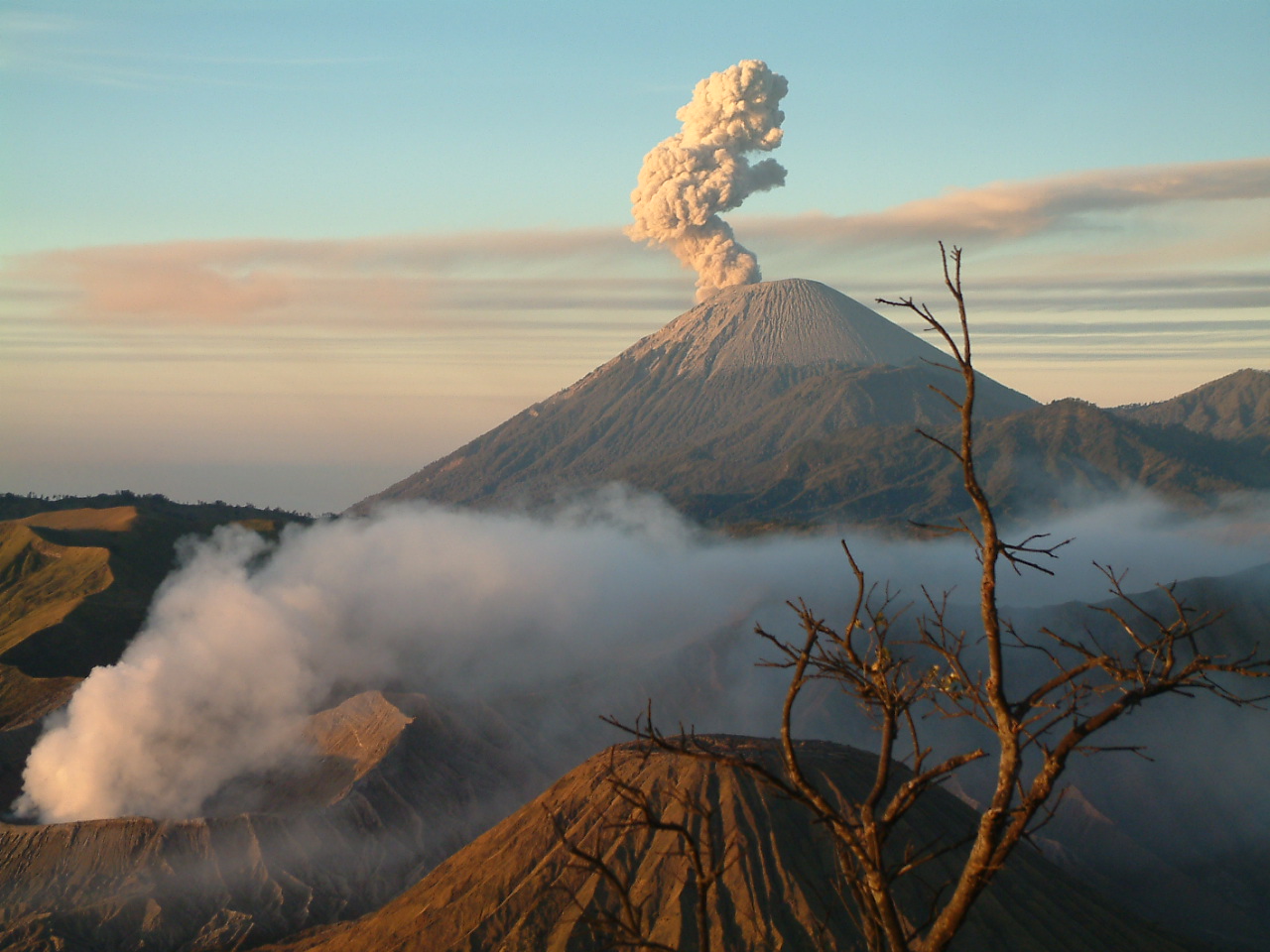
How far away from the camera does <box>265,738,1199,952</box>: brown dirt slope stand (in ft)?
112

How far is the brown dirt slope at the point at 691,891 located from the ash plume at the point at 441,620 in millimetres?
20539

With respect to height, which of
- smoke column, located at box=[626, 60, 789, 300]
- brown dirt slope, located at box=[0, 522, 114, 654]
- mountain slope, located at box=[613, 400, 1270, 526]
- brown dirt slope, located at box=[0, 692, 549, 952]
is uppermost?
smoke column, located at box=[626, 60, 789, 300]

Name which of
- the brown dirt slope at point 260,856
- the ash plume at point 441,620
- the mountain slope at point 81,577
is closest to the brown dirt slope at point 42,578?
the mountain slope at point 81,577

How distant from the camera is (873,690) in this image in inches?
200

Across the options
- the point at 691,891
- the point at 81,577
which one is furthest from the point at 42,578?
the point at 691,891

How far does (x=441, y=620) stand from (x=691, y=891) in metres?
64.3

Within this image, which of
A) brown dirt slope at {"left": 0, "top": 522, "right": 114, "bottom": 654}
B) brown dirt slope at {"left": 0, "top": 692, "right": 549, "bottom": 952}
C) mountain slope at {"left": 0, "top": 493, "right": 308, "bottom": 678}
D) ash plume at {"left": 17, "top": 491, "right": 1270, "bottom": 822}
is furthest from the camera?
brown dirt slope at {"left": 0, "top": 522, "right": 114, "bottom": 654}

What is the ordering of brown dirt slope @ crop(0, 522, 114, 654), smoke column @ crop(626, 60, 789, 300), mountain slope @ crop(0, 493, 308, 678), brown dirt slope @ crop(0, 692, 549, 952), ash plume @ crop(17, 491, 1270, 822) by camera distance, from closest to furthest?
1. brown dirt slope @ crop(0, 692, 549, 952)
2. ash plume @ crop(17, 491, 1270, 822)
3. mountain slope @ crop(0, 493, 308, 678)
4. brown dirt slope @ crop(0, 522, 114, 654)
5. smoke column @ crop(626, 60, 789, 300)

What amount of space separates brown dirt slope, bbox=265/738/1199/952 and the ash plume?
20.5 m

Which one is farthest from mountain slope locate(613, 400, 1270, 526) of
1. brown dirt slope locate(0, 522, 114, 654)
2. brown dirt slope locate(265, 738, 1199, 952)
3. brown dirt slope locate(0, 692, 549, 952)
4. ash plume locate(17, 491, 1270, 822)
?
brown dirt slope locate(265, 738, 1199, 952)

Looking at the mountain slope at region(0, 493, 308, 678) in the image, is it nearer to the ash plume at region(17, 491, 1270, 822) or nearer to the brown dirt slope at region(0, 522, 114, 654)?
the brown dirt slope at region(0, 522, 114, 654)

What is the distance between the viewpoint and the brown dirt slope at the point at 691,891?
3425cm

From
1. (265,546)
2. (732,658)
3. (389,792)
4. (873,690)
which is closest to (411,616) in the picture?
(265,546)

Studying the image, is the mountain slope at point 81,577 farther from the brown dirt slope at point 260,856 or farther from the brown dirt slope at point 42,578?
the brown dirt slope at point 260,856
